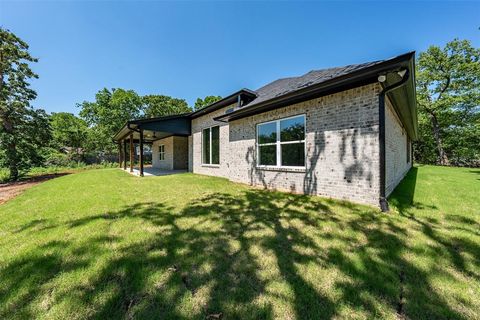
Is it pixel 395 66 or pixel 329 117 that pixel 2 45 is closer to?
pixel 329 117

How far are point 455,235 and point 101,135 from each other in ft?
100

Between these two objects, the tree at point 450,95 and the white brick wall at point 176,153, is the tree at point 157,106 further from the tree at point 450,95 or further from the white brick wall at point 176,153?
the tree at point 450,95

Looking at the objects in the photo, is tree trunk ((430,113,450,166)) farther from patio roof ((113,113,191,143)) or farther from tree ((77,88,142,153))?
tree ((77,88,142,153))

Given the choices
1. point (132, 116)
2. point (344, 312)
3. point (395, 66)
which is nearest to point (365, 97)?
point (395, 66)

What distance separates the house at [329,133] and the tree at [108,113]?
76.3ft

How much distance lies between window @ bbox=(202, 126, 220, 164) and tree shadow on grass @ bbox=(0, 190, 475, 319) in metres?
6.75

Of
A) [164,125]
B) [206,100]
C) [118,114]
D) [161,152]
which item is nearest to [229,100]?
[164,125]

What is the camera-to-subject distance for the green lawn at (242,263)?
1.72 m

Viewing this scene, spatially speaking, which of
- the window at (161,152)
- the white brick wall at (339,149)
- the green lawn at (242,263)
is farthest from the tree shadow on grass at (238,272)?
the window at (161,152)

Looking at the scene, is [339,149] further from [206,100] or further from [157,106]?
[157,106]

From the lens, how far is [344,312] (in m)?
1.66

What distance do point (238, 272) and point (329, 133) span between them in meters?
4.32

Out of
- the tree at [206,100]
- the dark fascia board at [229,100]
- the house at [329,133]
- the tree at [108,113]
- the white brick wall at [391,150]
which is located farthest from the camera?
the tree at [206,100]

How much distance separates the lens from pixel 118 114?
26266 millimetres
